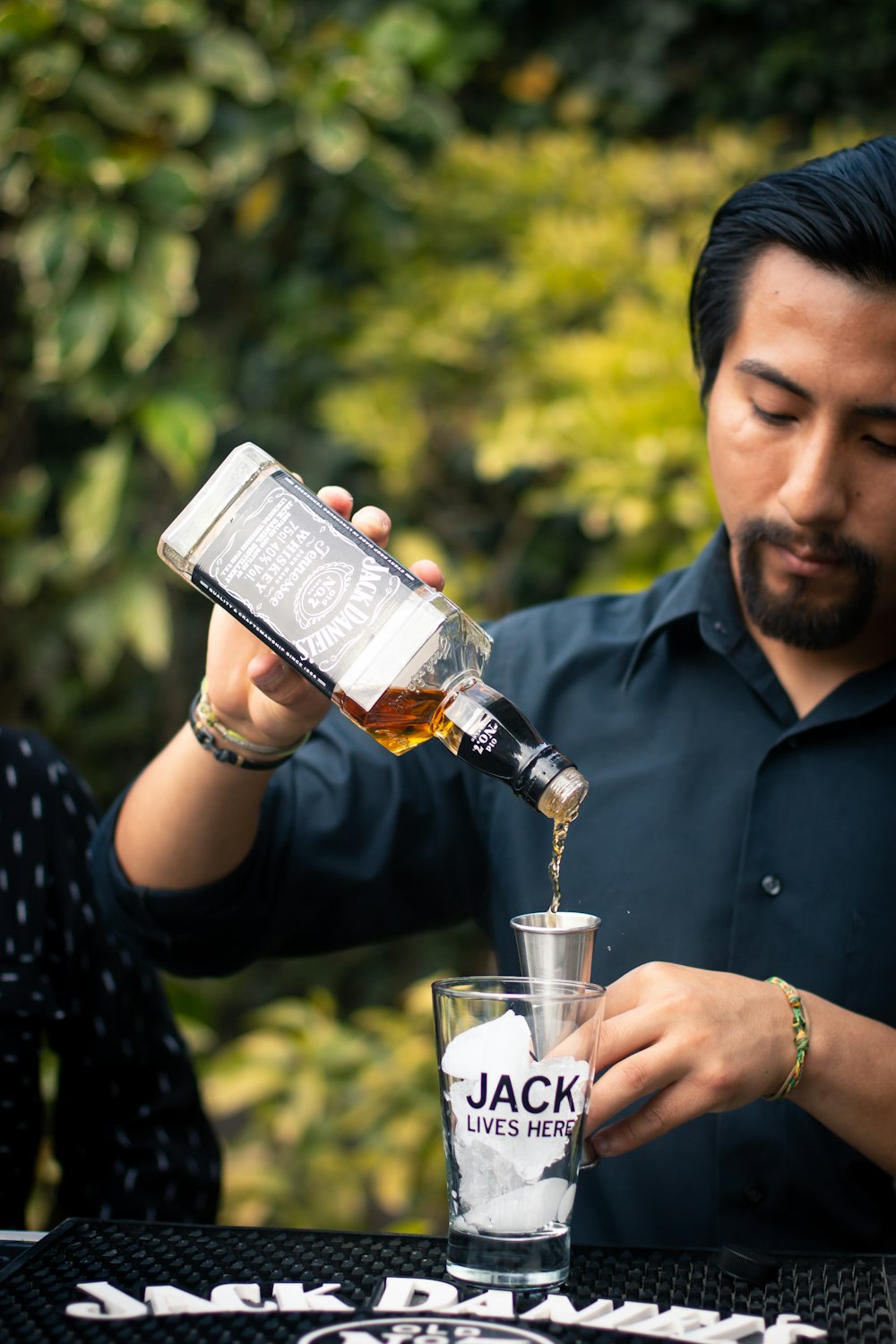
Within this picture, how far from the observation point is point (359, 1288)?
0.78 metres

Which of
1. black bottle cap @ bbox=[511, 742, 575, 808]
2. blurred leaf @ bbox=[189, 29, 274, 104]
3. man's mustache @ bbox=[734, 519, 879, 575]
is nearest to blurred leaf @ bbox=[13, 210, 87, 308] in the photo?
blurred leaf @ bbox=[189, 29, 274, 104]

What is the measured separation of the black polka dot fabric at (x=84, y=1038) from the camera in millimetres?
1327

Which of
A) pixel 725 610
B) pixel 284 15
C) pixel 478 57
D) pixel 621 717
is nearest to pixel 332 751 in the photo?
pixel 621 717

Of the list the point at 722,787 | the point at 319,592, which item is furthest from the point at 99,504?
the point at 319,592

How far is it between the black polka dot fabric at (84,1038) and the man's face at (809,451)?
73 cm

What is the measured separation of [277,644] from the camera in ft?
2.97

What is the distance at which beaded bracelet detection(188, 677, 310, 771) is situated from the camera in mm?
1130

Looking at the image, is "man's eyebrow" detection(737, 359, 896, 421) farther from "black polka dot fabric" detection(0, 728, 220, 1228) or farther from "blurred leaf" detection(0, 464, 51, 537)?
"blurred leaf" detection(0, 464, 51, 537)

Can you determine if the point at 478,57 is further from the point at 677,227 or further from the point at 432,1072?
the point at 432,1072

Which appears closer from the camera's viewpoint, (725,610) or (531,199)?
(725,610)

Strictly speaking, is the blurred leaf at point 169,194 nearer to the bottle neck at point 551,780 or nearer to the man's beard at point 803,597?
the man's beard at point 803,597

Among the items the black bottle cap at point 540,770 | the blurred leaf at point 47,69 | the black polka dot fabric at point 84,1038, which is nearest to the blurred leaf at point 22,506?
the blurred leaf at point 47,69

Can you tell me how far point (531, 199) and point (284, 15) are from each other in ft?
2.06

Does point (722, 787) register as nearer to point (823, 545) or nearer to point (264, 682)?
point (823, 545)
